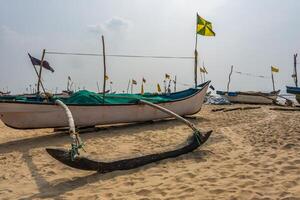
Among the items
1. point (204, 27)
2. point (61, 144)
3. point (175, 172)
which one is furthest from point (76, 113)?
point (204, 27)

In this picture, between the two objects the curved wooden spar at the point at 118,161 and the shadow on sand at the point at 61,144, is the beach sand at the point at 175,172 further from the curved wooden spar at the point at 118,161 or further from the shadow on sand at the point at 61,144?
the curved wooden spar at the point at 118,161

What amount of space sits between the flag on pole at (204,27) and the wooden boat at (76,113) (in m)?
3.76

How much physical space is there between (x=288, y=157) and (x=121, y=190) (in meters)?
3.52

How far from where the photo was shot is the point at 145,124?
13258mm

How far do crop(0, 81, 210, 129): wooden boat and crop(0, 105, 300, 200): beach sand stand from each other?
87 cm

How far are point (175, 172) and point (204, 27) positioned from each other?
11.0 meters

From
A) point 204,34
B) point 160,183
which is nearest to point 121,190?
point 160,183

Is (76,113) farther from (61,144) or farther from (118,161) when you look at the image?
(118,161)

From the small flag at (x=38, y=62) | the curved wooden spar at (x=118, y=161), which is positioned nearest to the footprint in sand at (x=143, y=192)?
the curved wooden spar at (x=118, y=161)

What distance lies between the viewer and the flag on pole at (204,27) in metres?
15.7

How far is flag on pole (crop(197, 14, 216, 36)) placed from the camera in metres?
15.7

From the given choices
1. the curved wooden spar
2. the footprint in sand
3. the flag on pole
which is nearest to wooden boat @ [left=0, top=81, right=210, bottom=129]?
the flag on pole

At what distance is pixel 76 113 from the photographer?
11312mm

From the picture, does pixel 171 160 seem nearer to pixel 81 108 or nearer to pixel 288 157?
pixel 288 157
